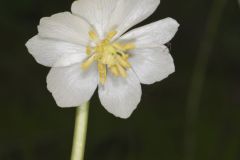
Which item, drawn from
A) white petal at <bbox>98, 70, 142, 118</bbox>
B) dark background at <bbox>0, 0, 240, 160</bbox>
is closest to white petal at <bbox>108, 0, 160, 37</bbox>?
white petal at <bbox>98, 70, 142, 118</bbox>

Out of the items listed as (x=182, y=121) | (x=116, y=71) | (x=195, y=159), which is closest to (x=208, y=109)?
(x=182, y=121)

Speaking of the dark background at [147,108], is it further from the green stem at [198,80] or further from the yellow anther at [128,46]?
the yellow anther at [128,46]

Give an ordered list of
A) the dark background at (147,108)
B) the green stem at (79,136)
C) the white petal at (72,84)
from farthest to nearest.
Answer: the dark background at (147,108), the white petal at (72,84), the green stem at (79,136)

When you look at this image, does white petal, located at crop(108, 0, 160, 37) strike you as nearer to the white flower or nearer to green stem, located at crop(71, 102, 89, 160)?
the white flower

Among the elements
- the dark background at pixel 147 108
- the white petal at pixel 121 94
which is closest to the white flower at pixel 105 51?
the white petal at pixel 121 94

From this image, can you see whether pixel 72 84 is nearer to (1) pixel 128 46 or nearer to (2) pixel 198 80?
(1) pixel 128 46

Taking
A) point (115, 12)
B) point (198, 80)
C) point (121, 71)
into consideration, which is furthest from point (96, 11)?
point (198, 80)

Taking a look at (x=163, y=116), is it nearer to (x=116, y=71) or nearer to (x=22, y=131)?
(x=22, y=131)
